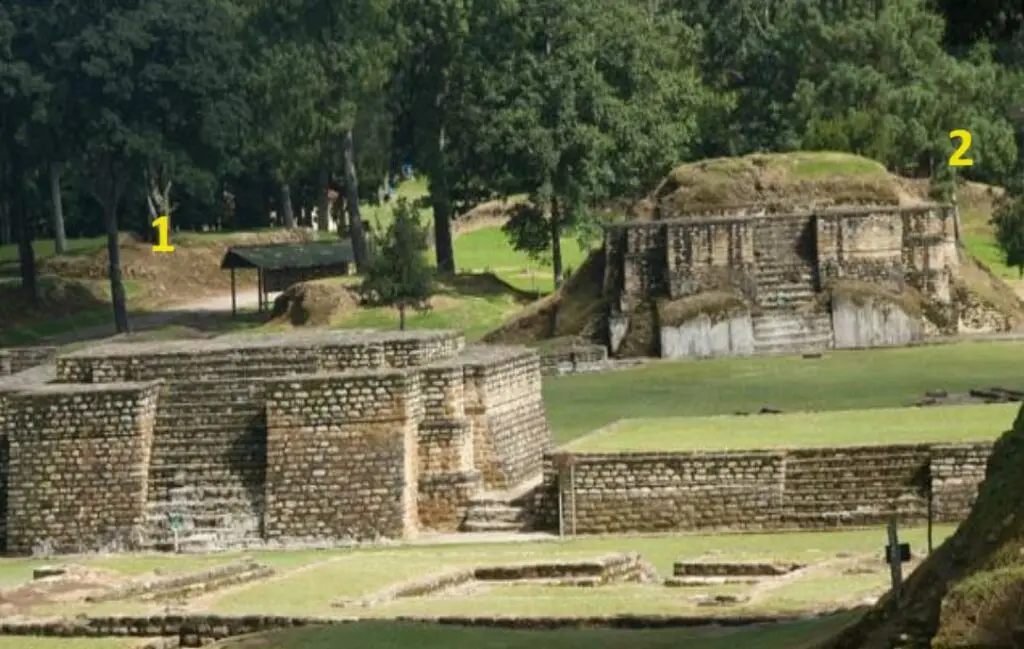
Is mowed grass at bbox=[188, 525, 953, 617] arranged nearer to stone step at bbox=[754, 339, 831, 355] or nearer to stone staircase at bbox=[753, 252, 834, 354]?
stone step at bbox=[754, 339, 831, 355]

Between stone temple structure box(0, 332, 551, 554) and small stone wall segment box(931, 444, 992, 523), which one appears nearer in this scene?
small stone wall segment box(931, 444, 992, 523)

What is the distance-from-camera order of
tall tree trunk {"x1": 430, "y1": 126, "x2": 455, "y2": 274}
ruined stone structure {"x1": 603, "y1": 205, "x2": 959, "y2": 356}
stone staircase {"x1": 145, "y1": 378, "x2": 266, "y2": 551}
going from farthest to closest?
tall tree trunk {"x1": 430, "y1": 126, "x2": 455, "y2": 274}, ruined stone structure {"x1": 603, "y1": 205, "x2": 959, "y2": 356}, stone staircase {"x1": 145, "y1": 378, "x2": 266, "y2": 551}

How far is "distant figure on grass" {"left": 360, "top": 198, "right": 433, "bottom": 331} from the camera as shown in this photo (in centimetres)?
6247

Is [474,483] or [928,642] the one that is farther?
[474,483]

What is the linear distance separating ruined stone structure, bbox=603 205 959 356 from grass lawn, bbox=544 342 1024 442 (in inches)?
63.1

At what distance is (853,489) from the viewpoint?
32.1 m

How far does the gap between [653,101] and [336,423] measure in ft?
131

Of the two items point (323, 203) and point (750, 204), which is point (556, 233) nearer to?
point (750, 204)

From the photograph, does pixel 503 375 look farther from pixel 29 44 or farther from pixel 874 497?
pixel 29 44

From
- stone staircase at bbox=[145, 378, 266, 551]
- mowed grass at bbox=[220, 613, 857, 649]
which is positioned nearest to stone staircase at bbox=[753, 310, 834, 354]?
stone staircase at bbox=[145, 378, 266, 551]

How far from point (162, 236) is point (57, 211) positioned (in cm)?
571

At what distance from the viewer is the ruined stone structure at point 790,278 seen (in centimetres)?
5553

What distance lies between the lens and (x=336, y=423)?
33875mm

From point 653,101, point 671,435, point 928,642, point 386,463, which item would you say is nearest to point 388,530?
point 386,463
